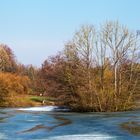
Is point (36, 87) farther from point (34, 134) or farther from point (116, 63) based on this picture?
point (34, 134)

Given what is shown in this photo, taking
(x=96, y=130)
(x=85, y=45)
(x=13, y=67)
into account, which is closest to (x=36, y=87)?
(x=13, y=67)

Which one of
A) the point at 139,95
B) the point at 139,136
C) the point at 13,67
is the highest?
the point at 13,67

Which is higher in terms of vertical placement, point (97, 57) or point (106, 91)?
point (97, 57)

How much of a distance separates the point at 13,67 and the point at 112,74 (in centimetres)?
6042

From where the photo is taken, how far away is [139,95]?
46.4 meters

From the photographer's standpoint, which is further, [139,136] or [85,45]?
[85,45]

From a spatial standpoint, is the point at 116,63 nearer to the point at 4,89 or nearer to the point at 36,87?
the point at 4,89

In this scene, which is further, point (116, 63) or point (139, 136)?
point (116, 63)

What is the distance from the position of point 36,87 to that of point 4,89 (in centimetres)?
2378

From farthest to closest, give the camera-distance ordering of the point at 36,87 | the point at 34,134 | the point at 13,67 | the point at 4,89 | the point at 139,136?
the point at 13,67 < the point at 36,87 < the point at 4,89 < the point at 34,134 < the point at 139,136

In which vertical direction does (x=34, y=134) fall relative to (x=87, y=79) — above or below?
below

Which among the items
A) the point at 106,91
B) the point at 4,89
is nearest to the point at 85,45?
the point at 106,91

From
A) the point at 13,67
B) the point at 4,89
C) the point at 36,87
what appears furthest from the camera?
the point at 13,67

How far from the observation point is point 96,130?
2552 centimetres
